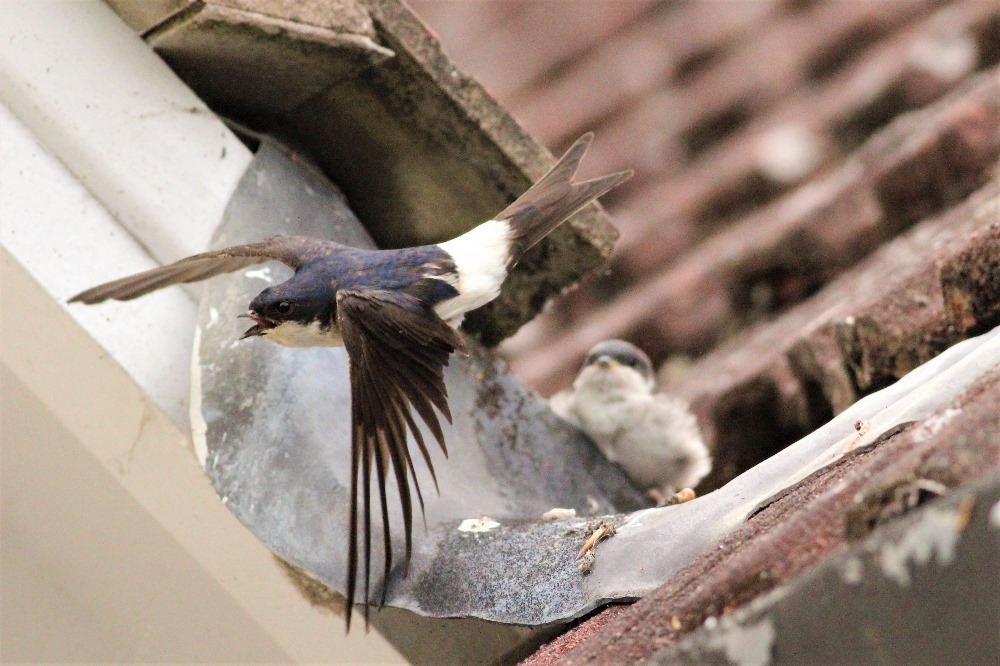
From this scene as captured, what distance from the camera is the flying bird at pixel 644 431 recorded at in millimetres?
2795

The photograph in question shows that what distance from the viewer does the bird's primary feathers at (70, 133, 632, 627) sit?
1.62 metres

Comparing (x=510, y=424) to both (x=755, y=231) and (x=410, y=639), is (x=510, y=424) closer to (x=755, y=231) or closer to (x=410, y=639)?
(x=410, y=639)

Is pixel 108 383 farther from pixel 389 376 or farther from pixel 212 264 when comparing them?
pixel 389 376

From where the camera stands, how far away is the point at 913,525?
28.5 inches

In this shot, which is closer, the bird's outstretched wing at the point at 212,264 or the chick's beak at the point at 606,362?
the bird's outstretched wing at the point at 212,264

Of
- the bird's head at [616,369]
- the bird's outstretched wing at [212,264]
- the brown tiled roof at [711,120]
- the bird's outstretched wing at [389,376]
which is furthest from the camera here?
the brown tiled roof at [711,120]

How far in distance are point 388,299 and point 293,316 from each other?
0.16 metres

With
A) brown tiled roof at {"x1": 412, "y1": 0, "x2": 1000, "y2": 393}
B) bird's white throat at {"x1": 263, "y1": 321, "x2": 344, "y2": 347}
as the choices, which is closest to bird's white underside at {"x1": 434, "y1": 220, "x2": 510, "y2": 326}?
bird's white throat at {"x1": 263, "y1": 321, "x2": 344, "y2": 347}

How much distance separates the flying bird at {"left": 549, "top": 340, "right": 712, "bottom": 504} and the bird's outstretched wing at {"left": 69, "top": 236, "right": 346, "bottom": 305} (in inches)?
34.4

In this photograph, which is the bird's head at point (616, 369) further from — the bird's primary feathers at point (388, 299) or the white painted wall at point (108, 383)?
the white painted wall at point (108, 383)

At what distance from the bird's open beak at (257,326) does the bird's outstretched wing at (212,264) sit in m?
0.10

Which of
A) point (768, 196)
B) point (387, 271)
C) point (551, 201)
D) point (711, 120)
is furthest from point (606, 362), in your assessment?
point (387, 271)

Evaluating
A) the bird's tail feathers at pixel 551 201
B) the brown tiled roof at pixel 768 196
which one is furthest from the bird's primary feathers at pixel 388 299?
the brown tiled roof at pixel 768 196

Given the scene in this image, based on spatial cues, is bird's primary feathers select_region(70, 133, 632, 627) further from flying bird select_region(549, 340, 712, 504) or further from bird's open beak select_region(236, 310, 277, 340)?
flying bird select_region(549, 340, 712, 504)
